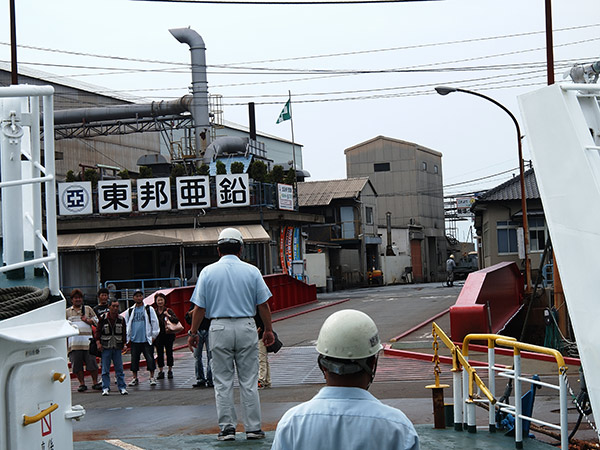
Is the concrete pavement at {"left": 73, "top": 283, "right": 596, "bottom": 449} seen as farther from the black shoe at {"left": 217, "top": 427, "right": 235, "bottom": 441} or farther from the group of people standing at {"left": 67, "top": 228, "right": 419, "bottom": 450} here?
the group of people standing at {"left": 67, "top": 228, "right": 419, "bottom": 450}

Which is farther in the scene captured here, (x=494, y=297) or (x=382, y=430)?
(x=494, y=297)

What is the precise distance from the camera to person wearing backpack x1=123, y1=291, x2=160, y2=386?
49.8 feet

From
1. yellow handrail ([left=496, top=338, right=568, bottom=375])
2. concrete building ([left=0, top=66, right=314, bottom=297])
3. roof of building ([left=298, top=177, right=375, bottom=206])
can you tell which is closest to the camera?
yellow handrail ([left=496, top=338, right=568, bottom=375])

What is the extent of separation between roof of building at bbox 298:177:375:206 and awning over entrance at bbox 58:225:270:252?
22839 millimetres

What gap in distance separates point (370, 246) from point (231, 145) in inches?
881

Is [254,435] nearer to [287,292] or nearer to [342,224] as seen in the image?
[287,292]

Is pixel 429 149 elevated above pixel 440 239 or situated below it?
above

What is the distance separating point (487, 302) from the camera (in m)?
21.8

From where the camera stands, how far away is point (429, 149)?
81.8m

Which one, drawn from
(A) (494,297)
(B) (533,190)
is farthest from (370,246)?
(A) (494,297)

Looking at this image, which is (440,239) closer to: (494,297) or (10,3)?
(494,297)

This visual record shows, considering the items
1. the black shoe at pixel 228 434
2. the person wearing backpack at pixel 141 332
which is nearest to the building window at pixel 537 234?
the person wearing backpack at pixel 141 332

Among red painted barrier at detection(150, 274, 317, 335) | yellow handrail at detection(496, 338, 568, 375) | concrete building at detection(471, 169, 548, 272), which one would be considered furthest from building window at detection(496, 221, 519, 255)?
yellow handrail at detection(496, 338, 568, 375)

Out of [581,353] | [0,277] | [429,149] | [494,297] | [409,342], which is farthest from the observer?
[429,149]
